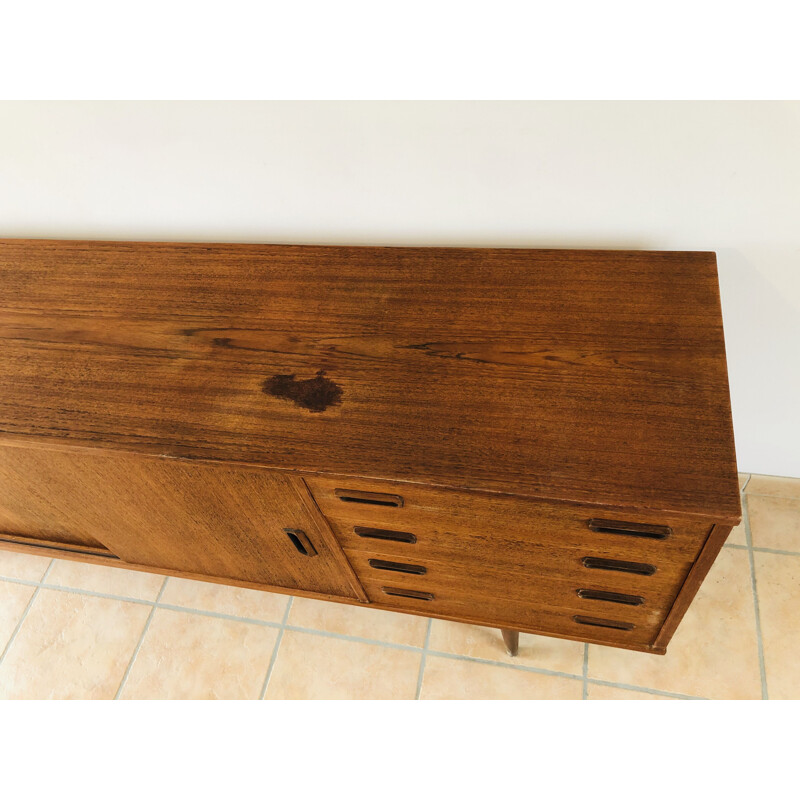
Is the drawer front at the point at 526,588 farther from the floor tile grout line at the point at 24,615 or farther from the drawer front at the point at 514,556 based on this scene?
the floor tile grout line at the point at 24,615

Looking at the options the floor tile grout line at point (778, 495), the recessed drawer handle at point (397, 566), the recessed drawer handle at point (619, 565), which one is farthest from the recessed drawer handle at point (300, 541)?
the floor tile grout line at point (778, 495)

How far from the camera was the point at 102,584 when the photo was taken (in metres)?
1.58

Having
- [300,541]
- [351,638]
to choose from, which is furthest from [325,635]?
[300,541]

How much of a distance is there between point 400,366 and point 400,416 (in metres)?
0.09

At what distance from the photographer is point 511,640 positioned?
131 cm

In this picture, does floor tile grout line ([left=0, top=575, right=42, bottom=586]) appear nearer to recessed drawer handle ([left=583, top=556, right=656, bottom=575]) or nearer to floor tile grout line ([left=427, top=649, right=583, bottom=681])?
floor tile grout line ([left=427, top=649, right=583, bottom=681])

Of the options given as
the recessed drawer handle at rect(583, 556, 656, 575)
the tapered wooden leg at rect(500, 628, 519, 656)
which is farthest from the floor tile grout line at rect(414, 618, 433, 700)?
the recessed drawer handle at rect(583, 556, 656, 575)

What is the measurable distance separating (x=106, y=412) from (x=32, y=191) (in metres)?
0.55

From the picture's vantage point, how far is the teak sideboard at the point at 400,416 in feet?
2.60

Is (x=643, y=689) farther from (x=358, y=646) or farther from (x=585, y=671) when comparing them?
(x=358, y=646)

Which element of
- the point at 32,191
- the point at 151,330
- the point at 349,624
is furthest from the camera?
the point at 349,624

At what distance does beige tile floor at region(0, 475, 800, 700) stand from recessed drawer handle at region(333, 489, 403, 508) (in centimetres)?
70
